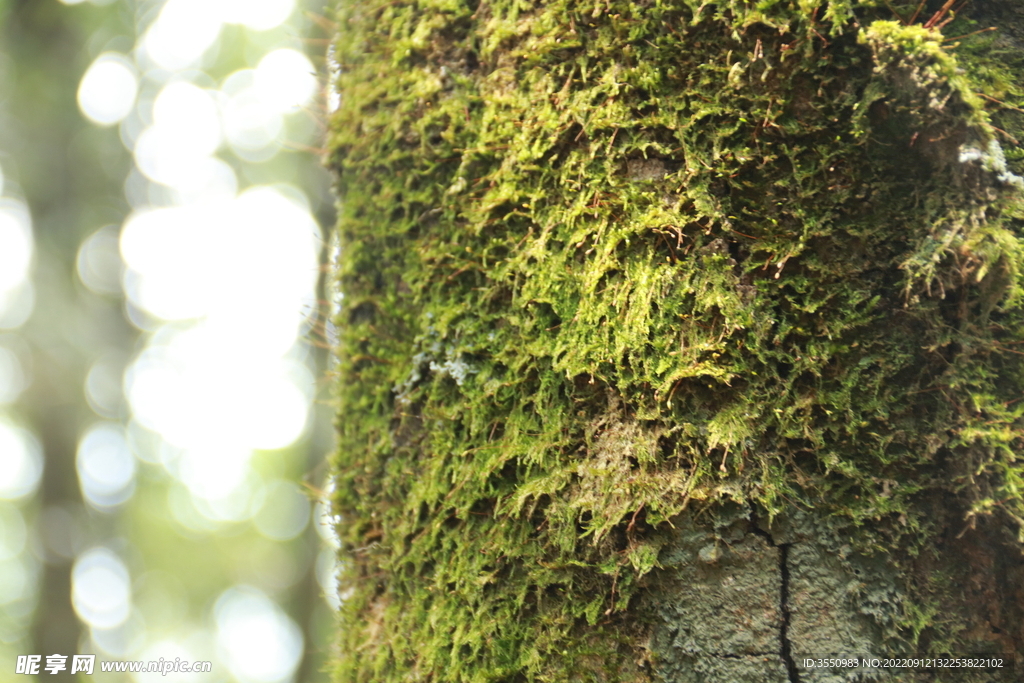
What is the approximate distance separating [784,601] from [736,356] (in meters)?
0.49

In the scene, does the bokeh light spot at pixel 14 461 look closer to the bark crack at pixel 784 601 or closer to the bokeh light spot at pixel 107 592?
the bokeh light spot at pixel 107 592

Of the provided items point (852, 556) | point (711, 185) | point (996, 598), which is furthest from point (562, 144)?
point (996, 598)

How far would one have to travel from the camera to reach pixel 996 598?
1100mm

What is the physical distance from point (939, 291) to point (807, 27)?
60cm

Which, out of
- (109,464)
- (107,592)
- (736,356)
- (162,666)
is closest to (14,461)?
(109,464)

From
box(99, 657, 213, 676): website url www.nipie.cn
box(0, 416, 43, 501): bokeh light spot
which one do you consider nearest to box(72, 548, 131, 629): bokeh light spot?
box(0, 416, 43, 501): bokeh light spot

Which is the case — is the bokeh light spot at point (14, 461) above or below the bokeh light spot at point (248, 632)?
above

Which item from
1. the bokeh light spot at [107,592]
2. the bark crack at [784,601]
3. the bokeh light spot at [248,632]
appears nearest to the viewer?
the bark crack at [784,601]

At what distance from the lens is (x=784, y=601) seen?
3.68 ft

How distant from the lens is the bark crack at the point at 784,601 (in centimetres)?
109

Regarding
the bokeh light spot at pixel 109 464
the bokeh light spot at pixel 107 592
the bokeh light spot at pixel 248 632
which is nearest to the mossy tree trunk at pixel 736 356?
the bokeh light spot at pixel 107 592

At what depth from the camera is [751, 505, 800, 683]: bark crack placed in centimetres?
109

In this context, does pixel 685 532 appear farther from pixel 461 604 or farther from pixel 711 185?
pixel 711 185

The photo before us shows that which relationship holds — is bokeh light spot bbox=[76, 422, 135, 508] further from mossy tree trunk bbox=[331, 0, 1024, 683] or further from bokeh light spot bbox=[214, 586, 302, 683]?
mossy tree trunk bbox=[331, 0, 1024, 683]
